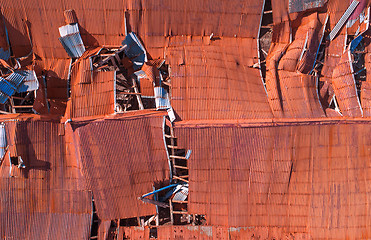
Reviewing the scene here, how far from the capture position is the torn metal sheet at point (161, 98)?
11742 mm

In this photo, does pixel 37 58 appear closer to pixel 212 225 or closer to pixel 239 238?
Answer: pixel 212 225

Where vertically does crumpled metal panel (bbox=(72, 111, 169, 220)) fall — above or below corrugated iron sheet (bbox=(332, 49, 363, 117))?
below

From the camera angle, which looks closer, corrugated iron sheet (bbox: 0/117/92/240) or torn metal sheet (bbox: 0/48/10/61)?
corrugated iron sheet (bbox: 0/117/92/240)

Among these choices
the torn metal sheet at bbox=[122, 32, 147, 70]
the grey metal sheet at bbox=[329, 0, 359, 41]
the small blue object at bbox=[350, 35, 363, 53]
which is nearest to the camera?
the torn metal sheet at bbox=[122, 32, 147, 70]

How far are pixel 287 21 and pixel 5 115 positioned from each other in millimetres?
14845

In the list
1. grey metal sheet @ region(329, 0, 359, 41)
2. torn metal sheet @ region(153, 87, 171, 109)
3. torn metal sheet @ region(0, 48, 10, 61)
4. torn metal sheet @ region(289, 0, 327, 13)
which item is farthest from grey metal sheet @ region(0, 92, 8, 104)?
grey metal sheet @ region(329, 0, 359, 41)

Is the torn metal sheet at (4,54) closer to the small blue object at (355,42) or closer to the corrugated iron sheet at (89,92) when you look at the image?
the corrugated iron sheet at (89,92)

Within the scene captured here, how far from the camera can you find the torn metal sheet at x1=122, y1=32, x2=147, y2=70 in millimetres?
12664

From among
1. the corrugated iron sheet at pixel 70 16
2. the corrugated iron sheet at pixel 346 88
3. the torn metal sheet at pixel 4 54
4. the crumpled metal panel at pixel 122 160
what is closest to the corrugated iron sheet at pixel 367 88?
the corrugated iron sheet at pixel 346 88

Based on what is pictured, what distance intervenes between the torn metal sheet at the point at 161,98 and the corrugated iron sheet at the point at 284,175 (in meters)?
1.48

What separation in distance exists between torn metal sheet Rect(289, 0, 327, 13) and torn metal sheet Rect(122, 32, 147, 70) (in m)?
8.10

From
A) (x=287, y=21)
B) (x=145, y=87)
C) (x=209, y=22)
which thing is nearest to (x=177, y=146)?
(x=145, y=87)

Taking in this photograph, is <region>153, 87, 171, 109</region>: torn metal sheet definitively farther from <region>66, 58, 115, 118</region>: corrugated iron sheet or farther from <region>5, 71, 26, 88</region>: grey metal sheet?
<region>5, 71, 26, 88</region>: grey metal sheet

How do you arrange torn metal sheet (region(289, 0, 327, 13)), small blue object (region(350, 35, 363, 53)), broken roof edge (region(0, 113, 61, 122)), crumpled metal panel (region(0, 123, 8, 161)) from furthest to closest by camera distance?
small blue object (region(350, 35, 363, 53)), torn metal sheet (region(289, 0, 327, 13)), broken roof edge (region(0, 113, 61, 122)), crumpled metal panel (region(0, 123, 8, 161))
